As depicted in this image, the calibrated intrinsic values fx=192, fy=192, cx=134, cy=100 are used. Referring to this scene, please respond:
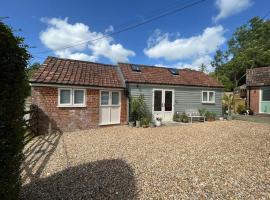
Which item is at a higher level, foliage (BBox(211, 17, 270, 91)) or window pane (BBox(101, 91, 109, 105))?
foliage (BBox(211, 17, 270, 91))

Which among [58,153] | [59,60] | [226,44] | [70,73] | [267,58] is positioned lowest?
[58,153]

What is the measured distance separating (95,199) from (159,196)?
46.3 inches

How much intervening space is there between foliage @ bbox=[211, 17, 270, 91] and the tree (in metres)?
34.8

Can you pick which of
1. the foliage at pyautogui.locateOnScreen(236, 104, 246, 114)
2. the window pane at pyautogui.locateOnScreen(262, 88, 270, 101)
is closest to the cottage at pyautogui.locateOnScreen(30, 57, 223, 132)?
the window pane at pyautogui.locateOnScreen(262, 88, 270, 101)

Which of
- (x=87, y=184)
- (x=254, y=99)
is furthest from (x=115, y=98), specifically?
(x=254, y=99)

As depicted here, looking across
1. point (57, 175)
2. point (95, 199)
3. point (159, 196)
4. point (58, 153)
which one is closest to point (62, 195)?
point (95, 199)

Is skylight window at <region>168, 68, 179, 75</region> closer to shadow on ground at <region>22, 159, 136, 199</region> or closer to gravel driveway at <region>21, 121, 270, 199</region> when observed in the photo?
gravel driveway at <region>21, 121, 270, 199</region>

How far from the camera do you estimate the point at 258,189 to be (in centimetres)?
381

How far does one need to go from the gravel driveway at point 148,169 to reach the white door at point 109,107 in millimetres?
3844

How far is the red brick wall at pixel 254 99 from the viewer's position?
17.5m

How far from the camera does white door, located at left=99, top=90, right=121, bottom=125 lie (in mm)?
11633

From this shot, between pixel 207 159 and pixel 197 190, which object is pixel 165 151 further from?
pixel 197 190

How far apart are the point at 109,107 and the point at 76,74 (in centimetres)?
277

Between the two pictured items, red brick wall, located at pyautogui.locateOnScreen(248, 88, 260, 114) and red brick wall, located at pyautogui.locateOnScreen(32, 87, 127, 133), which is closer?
red brick wall, located at pyautogui.locateOnScreen(32, 87, 127, 133)
